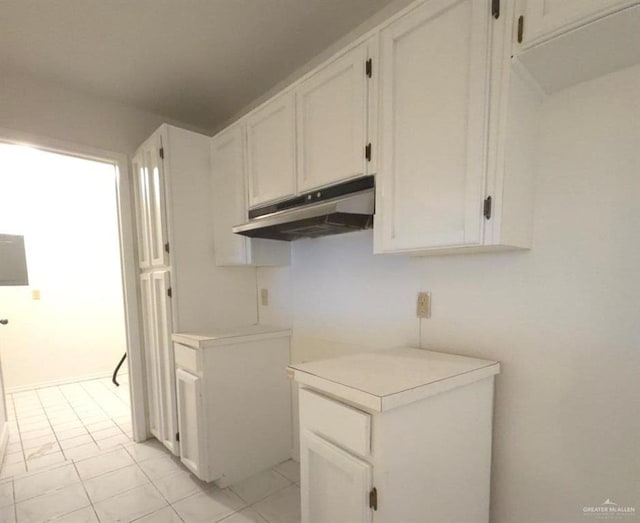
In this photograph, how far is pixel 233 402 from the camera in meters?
1.90

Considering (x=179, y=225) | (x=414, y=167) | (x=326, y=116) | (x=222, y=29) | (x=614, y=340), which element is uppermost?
(x=222, y=29)

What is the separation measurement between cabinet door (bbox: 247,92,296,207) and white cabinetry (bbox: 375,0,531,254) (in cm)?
53

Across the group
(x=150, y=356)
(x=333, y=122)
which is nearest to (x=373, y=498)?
(x=333, y=122)

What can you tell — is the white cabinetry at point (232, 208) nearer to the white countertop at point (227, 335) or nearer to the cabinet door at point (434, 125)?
the white countertop at point (227, 335)

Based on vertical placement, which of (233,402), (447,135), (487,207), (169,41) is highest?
(169,41)

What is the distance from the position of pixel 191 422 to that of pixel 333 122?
72.0 inches

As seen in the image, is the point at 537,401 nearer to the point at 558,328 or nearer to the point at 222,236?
the point at 558,328

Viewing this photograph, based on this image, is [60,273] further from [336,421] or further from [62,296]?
[336,421]

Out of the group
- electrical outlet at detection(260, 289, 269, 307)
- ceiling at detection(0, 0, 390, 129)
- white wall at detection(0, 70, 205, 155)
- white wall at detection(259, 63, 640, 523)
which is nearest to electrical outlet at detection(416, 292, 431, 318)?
white wall at detection(259, 63, 640, 523)

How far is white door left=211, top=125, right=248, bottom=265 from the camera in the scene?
1.87 m

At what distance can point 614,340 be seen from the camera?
95cm

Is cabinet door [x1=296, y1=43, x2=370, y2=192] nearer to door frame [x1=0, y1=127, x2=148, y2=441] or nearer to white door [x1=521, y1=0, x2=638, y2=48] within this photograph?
white door [x1=521, y1=0, x2=638, y2=48]

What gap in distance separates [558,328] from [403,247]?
570 millimetres

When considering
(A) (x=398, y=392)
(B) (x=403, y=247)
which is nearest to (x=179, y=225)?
(B) (x=403, y=247)
